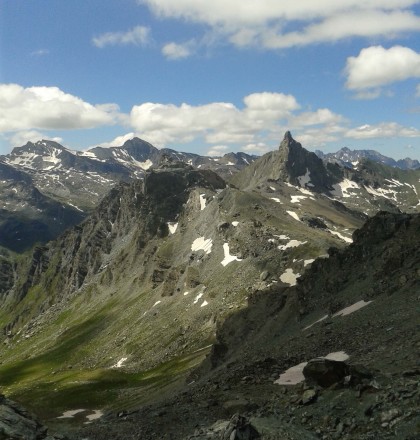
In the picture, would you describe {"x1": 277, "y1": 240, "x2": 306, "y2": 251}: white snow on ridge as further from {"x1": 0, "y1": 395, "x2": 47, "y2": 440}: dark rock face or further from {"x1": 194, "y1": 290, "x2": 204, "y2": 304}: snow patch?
Result: {"x1": 0, "y1": 395, "x2": 47, "y2": 440}: dark rock face

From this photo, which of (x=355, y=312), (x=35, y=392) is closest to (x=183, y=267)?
(x=35, y=392)

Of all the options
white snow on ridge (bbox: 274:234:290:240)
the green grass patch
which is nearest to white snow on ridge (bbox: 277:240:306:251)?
white snow on ridge (bbox: 274:234:290:240)

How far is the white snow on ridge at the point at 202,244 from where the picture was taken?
165 meters

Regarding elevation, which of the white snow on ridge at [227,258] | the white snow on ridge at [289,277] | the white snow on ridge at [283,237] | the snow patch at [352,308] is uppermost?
the white snow on ridge at [283,237]

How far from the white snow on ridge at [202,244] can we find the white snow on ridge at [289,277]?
50.0 metres

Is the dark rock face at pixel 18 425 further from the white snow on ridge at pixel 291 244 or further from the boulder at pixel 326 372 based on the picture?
the white snow on ridge at pixel 291 244

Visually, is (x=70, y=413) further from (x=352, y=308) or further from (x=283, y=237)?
(x=283, y=237)

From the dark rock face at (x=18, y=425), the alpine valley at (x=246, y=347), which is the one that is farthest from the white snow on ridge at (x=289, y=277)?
the dark rock face at (x=18, y=425)

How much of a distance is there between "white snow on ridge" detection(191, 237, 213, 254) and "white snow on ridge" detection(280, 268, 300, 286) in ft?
164

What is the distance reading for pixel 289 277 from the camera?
11194cm

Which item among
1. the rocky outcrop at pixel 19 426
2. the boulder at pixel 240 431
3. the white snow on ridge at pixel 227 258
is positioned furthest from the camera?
the white snow on ridge at pixel 227 258

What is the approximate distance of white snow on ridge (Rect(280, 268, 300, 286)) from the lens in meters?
110

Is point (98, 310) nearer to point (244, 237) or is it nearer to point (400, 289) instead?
point (244, 237)

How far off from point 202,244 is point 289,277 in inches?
2653
